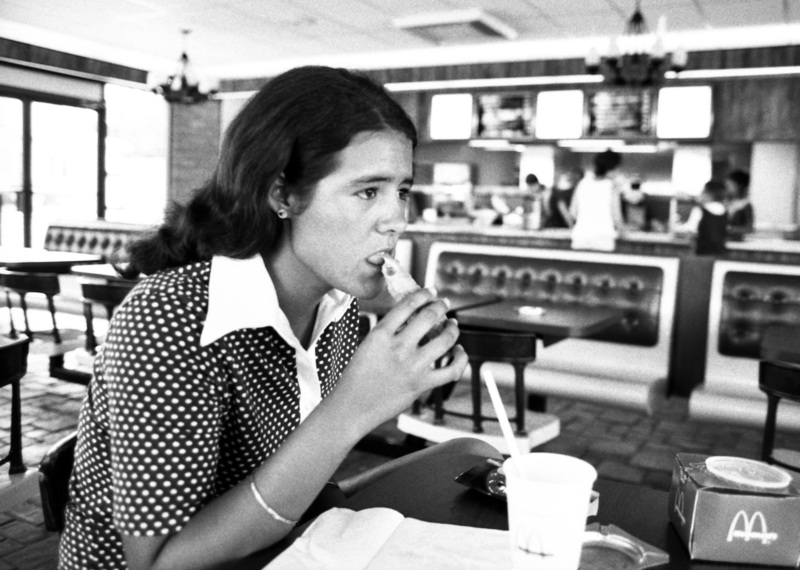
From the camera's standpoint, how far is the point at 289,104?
1006mm

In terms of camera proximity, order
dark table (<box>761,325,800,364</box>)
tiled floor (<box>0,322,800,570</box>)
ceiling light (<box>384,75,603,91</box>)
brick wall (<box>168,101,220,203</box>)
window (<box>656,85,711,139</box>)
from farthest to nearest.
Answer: brick wall (<box>168,101,220,203</box>) → ceiling light (<box>384,75,603,91</box>) → window (<box>656,85,711,139</box>) → tiled floor (<box>0,322,800,570</box>) → dark table (<box>761,325,800,364</box>)

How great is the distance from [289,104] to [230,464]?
1.73 feet

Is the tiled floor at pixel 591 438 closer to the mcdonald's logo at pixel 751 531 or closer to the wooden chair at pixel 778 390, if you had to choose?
the wooden chair at pixel 778 390

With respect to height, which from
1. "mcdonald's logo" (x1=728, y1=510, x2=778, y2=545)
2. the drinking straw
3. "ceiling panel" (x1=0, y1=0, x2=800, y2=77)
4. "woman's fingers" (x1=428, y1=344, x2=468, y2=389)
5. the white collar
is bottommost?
"mcdonald's logo" (x1=728, y1=510, x2=778, y2=545)

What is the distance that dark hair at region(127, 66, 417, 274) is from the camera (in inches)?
39.5

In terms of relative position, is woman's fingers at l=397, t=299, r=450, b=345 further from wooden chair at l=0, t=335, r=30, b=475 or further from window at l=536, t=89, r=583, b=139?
window at l=536, t=89, r=583, b=139

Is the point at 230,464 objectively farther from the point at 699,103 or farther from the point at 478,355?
the point at 699,103

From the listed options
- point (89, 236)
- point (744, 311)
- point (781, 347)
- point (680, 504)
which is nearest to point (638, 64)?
Answer: point (744, 311)

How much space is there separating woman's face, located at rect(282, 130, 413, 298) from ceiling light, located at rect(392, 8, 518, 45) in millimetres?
6247

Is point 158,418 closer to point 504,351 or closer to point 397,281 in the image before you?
point 397,281

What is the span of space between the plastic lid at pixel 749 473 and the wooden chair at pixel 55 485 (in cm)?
91

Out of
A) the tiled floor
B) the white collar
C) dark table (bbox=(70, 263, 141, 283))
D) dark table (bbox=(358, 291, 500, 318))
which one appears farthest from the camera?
dark table (bbox=(70, 263, 141, 283))

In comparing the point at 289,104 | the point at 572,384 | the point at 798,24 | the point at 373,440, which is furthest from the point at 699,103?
the point at 289,104

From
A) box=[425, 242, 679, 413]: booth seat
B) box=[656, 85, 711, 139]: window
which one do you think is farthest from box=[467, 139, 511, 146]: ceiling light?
box=[425, 242, 679, 413]: booth seat
